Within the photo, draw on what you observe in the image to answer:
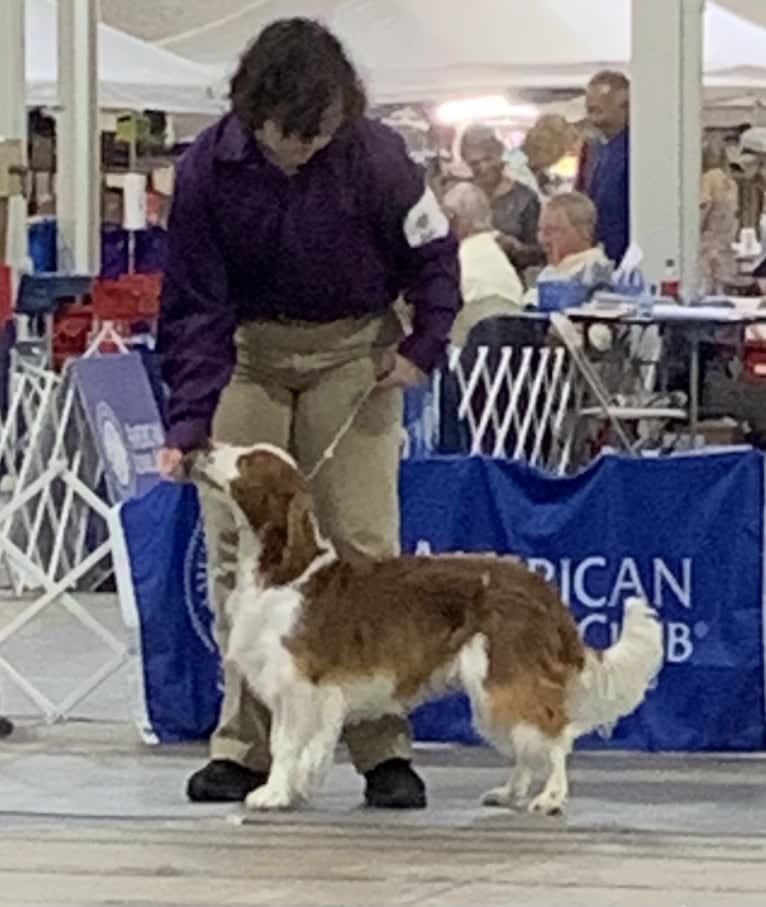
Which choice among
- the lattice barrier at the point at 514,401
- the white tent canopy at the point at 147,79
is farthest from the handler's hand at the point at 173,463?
the white tent canopy at the point at 147,79

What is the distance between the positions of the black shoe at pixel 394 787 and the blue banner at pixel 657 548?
666 mm

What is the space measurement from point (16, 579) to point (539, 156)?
3924 millimetres

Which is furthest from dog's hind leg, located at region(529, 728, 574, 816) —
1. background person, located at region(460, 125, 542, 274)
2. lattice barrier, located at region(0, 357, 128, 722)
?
background person, located at region(460, 125, 542, 274)

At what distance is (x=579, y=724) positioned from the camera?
4.85 m

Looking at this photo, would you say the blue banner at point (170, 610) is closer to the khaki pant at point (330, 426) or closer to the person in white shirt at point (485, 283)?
the khaki pant at point (330, 426)

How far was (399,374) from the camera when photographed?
477 cm

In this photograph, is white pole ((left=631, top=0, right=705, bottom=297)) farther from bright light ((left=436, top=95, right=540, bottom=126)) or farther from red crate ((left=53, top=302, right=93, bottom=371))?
bright light ((left=436, top=95, right=540, bottom=126))

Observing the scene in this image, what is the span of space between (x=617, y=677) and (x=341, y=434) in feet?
2.27

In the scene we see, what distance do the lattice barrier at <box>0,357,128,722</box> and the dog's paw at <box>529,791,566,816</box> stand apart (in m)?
1.39

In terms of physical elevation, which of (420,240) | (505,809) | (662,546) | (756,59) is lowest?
(505,809)

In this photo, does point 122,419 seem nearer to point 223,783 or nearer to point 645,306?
point 223,783

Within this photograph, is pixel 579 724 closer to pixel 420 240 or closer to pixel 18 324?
pixel 420 240

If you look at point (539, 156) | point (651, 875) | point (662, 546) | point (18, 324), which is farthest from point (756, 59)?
point (651, 875)

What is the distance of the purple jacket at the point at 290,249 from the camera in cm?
472
